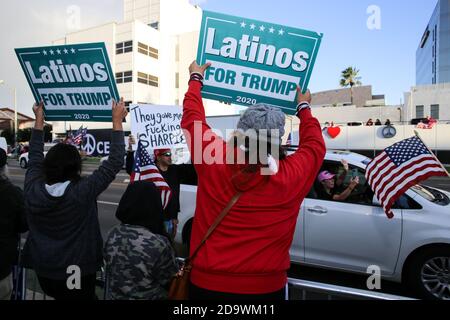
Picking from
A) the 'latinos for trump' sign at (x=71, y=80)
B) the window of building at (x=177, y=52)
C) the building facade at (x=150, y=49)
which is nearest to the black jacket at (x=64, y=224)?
the 'latinos for trump' sign at (x=71, y=80)

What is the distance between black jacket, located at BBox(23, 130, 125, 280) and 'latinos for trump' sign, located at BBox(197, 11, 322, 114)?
1369 mm

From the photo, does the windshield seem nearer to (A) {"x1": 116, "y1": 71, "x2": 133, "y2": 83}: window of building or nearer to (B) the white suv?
(B) the white suv

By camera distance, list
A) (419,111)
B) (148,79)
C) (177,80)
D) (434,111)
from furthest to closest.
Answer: (177,80) < (148,79) < (419,111) < (434,111)

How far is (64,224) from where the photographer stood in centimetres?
244

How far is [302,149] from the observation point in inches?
82.1

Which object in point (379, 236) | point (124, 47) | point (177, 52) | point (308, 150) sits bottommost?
point (379, 236)

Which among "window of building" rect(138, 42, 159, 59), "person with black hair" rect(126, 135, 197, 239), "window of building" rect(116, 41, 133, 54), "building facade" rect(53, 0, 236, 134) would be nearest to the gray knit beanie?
"person with black hair" rect(126, 135, 197, 239)

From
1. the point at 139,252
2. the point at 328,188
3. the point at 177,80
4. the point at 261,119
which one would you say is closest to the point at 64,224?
the point at 139,252

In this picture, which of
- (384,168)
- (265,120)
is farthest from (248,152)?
(384,168)

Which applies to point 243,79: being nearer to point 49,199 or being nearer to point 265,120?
point 265,120

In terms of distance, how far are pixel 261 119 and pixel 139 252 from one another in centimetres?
107

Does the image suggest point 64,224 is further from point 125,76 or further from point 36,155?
point 125,76

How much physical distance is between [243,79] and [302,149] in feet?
5.11

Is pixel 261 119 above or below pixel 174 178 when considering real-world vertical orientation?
above
